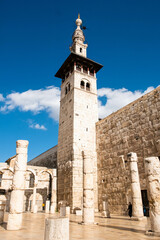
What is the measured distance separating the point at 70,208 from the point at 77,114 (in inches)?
313

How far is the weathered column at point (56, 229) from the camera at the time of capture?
3283 mm

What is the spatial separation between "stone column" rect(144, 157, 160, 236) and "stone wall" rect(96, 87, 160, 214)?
5787mm

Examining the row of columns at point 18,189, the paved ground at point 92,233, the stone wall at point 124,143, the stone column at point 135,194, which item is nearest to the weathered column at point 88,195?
the paved ground at point 92,233

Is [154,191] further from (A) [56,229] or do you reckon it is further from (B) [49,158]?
(B) [49,158]

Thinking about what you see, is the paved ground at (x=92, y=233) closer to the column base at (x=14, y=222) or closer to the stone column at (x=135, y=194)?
the column base at (x=14, y=222)

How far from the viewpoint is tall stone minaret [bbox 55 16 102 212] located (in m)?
15.0

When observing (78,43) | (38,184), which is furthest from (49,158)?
(78,43)

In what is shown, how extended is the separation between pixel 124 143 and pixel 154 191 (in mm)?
8327

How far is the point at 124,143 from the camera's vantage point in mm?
13914

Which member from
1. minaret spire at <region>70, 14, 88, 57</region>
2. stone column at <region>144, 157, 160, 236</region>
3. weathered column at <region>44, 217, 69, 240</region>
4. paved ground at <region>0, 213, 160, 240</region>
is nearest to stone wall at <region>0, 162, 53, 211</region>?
paved ground at <region>0, 213, 160, 240</region>

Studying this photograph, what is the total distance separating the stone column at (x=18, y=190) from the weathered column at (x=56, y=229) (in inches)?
147

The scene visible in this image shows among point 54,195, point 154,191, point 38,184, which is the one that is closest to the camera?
point 154,191

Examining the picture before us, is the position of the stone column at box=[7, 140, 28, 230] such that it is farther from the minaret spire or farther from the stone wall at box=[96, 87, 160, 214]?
the minaret spire

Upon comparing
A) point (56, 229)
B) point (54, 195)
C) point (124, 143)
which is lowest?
point (54, 195)
